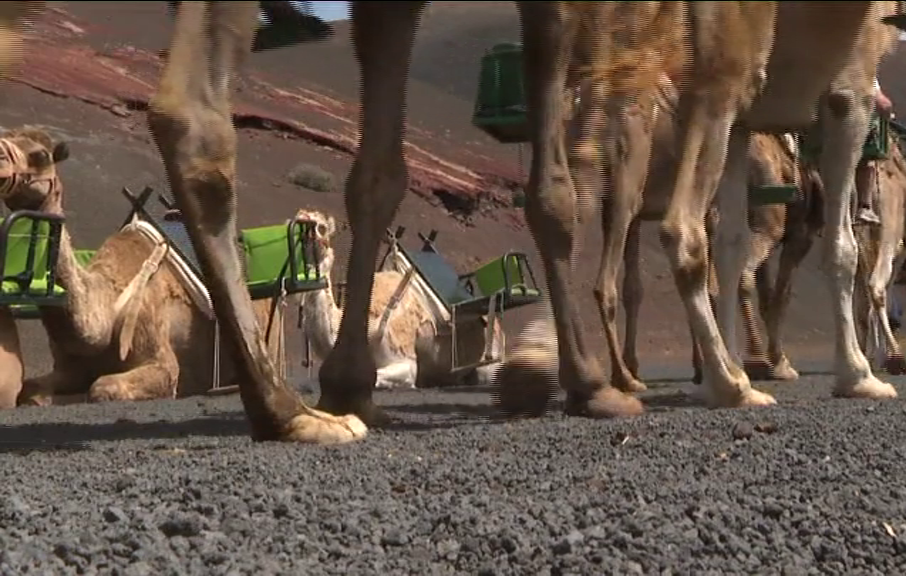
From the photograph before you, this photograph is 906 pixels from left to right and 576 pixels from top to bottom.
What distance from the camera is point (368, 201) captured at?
449 cm

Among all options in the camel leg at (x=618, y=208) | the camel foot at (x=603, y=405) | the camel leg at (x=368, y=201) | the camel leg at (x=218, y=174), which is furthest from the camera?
the camel leg at (x=618, y=208)

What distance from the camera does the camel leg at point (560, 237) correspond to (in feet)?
14.4

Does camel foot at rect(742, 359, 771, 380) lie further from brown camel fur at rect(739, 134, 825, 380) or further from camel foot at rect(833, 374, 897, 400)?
camel foot at rect(833, 374, 897, 400)

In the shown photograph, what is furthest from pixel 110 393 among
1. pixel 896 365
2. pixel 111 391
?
pixel 896 365

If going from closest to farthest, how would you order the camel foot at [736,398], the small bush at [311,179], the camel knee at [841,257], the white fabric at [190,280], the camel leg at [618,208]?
the camel foot at [736,398] < the camel knee at [841,257] < the camel leg at [618,208] < the white fabric at [190,280] < the small bush at [311,179]

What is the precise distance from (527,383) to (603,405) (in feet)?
1.78

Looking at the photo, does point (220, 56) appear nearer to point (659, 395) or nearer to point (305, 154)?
point (659, 395)

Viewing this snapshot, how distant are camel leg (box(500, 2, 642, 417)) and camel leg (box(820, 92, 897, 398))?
4.89 ft

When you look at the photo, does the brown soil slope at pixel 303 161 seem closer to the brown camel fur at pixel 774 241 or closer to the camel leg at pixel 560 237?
the brown camel fur at pixel 774 241

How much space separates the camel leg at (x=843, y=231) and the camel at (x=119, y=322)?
13.1ft

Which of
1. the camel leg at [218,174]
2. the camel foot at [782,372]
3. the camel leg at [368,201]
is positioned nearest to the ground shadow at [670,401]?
the camel leg at [368,201]

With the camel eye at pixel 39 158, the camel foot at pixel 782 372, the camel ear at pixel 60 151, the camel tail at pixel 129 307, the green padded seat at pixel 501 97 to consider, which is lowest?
the camel foot at pixel 782 372

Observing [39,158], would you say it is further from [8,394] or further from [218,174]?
[218,174]

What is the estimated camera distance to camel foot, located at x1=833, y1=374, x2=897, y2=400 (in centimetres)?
581
